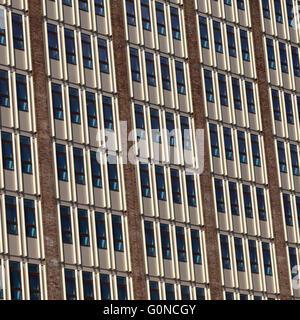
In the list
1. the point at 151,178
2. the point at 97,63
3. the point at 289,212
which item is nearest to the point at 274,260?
the point at 289,212

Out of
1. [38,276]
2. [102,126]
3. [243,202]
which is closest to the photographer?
[38,276]

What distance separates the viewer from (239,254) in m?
93.7

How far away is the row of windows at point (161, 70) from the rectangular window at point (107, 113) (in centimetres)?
270

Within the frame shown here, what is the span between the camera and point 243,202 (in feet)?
312

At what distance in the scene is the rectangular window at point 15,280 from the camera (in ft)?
266

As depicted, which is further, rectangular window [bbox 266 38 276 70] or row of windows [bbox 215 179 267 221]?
rectangular window [bbox 266 38 276 70]

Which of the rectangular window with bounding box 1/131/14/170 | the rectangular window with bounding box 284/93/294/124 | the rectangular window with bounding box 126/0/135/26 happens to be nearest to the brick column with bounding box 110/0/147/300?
the rectangular window with bounding box 126/0/135/26

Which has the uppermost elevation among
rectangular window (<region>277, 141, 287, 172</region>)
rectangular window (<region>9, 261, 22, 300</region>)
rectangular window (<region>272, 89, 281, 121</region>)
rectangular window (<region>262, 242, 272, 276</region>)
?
rectangular window (<region>272, 89, 281, 121</region>)

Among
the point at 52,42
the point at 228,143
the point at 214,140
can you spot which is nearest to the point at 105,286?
the point at 214,140

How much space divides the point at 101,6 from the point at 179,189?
38.3 feet

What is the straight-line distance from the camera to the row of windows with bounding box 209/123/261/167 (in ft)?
311

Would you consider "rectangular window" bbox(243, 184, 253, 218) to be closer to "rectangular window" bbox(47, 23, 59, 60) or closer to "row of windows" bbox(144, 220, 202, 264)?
Answer: "row of windows" bbox(144, 220, 202, 264)

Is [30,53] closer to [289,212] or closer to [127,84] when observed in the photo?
[127,84]

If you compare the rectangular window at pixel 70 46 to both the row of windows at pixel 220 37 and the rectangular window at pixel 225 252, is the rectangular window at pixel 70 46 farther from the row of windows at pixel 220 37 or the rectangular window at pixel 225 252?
the rectangular window at pixel 225 252
